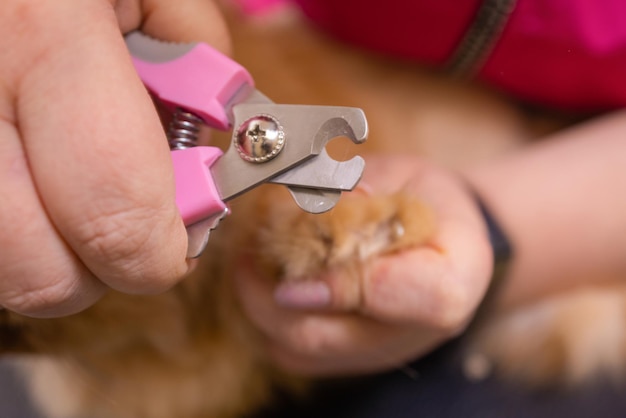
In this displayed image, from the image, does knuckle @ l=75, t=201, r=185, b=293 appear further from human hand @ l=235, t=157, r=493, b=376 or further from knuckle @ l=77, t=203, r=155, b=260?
human hand @ l=235, t=157, r=493, b=376

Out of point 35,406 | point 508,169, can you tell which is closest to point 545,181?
point 508,169

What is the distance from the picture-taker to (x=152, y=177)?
A: 1.09ft

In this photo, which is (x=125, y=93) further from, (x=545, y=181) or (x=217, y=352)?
(x=545, y=181)

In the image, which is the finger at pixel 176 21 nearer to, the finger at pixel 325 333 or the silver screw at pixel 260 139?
the silver screw at pixel 260 139

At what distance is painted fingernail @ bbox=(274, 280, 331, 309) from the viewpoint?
525mm

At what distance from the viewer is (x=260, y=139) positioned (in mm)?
365

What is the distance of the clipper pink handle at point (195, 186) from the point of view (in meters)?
0.36

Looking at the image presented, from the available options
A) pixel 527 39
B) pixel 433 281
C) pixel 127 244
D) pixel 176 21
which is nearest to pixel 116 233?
pixel 127 244

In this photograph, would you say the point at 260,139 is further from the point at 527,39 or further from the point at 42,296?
the point at 527,39

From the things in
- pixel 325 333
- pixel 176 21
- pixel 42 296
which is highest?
pixel 176 21

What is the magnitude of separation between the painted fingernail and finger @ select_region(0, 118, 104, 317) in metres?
0.21

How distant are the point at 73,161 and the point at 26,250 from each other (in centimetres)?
5

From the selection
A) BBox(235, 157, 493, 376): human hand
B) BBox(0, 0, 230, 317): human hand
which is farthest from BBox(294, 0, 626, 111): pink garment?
BBox(0, 0, 230, 317): human hand

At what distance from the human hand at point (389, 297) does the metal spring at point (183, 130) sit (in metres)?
0.18
